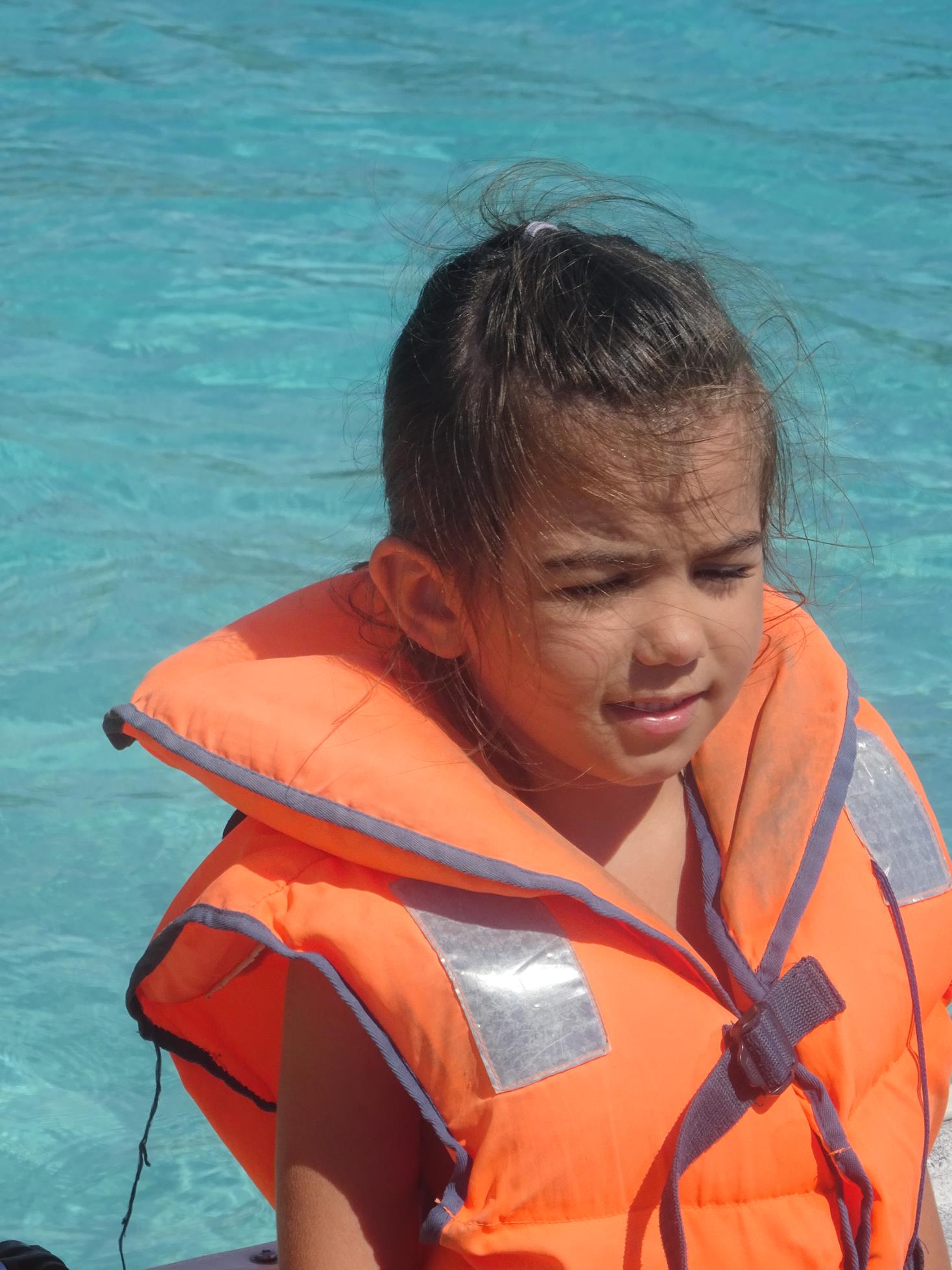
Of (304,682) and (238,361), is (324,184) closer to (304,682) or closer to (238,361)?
(238,361)

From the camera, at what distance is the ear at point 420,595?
5.64 feet

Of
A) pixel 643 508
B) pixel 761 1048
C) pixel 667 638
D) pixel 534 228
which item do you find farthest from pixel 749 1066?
pixel 534 228

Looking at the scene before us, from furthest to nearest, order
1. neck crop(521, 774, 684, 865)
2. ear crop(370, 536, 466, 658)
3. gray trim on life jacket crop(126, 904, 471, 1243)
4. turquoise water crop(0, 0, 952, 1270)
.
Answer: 1. turquoise water crop(0, 0, 952, 1270)
2. neck crop(521, 774, 684, 865)
3. ear crop(370, 536, 466, 658)
4. gray trim on life jacket crop(126, 904, 471, 1243)

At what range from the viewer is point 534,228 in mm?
1774

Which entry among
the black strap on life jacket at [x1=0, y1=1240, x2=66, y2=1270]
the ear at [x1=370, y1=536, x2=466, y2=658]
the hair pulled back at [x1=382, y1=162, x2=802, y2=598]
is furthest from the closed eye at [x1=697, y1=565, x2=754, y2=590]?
the black strap on life jacket at [x1=0, y1=1240, x2=66, y2=1270]

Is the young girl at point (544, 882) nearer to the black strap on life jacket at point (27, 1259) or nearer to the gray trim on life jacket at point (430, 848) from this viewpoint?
the gray trim on life jacket at point (430, 848)

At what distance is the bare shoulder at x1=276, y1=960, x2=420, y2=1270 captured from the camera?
5.18ft

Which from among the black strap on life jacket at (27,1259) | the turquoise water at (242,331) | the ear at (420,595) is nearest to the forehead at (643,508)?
the ear at (420,595)

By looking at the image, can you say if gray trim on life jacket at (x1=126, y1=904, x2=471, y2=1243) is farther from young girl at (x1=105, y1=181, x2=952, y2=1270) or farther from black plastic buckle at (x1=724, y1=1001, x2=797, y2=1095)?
black plastic buckle at (x1=724, y1=1001, x2=797, y2=1095)

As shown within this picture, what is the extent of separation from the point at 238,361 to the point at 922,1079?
14.8ft

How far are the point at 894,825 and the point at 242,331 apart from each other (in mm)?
4568

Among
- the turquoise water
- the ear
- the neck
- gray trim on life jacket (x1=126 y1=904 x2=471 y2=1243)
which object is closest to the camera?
gray trim on life jacket (x1=126 y1=904 x2=471 y2=1243)

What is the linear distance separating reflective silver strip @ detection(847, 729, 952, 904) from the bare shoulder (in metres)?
0.68

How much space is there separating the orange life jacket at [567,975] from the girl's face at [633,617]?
0.42 ft
